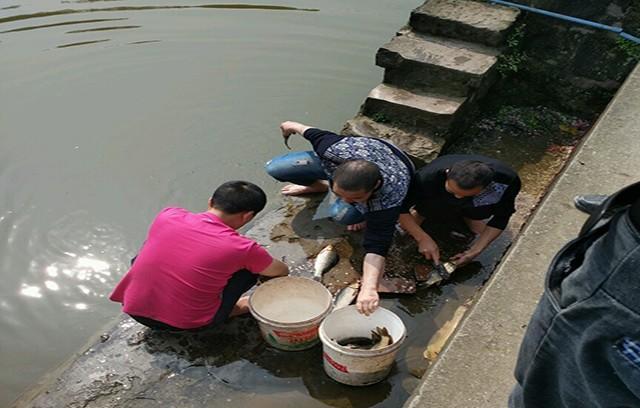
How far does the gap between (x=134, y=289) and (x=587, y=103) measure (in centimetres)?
448

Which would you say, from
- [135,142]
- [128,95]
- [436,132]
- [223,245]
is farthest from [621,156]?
[128,95]

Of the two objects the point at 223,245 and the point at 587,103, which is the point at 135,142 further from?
the point at 587,103

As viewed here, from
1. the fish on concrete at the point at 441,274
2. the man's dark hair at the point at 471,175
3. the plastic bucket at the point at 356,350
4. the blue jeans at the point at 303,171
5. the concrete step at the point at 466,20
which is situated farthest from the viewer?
the concrete step at the point at 466,20

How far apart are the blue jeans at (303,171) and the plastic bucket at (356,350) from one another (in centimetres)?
114

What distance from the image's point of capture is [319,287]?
3777mm

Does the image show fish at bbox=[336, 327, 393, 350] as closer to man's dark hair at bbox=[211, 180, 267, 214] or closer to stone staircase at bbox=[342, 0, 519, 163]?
man's dark hair at bbox=[211, 180, 267, 214]

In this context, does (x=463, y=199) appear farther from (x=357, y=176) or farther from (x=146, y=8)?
(x=146, y=8)

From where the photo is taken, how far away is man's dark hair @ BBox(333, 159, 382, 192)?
363 cm

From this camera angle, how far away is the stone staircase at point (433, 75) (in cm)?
506

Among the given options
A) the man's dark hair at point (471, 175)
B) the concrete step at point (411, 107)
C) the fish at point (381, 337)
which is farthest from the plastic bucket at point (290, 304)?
the concrete step at point (411, 107)

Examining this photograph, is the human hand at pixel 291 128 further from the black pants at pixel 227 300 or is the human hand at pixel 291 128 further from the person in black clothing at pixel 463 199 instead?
the black pants at pixel 227 300

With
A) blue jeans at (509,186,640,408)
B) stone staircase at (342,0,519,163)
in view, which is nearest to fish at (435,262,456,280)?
stone staircase at (342,0,519,163)

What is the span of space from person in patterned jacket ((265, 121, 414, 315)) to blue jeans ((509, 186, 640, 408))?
85.4 inches

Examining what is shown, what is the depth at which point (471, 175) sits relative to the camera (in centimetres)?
374
